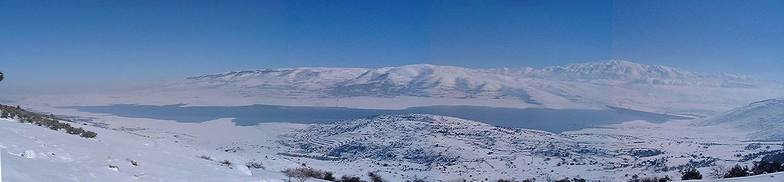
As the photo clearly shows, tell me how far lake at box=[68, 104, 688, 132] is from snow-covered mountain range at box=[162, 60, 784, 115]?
339 cm

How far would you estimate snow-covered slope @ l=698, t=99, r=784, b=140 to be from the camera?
24.2m

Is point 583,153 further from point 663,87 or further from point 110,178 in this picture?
point 663,87

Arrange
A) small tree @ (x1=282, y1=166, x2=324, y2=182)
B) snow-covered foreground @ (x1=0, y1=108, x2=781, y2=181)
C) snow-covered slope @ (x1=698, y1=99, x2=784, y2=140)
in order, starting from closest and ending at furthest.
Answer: snow-covered foreground @ (x1=0, y1=108, x2=781, y2=181) < small tree @ (x1=282, y1=166, x2=324, y2=182) < snow-covered slope @ (x1=698, y1=99, x2=784, y2=140)

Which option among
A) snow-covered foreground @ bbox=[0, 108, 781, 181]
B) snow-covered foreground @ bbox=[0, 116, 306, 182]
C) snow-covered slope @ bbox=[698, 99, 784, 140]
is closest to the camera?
snow-covered foreground @ bbox=[0, 116, 306, 182]

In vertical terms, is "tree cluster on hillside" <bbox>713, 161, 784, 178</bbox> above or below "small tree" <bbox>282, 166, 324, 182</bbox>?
above

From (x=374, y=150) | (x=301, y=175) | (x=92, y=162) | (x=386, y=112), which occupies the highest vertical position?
(x=386, y=112)

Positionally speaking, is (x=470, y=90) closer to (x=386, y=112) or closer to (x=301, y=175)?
(x=386, y=112)

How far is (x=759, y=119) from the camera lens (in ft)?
89.3

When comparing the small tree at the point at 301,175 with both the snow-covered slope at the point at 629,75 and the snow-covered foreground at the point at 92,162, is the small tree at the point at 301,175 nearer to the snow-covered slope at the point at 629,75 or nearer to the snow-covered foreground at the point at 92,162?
the snow-covered foreground at the point at 92,162

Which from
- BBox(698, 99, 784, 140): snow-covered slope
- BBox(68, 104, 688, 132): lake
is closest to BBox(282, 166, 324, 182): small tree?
BBox(698, 99, 784, 140): snow-covered slope

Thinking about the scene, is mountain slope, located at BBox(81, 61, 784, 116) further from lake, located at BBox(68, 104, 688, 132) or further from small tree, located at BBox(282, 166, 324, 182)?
small tree, located at BBox(282, 166, 324, 182)

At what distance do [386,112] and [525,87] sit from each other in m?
20.9

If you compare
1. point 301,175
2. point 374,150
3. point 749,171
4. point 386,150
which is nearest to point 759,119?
point 386,150

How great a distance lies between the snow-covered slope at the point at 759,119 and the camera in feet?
79.3
